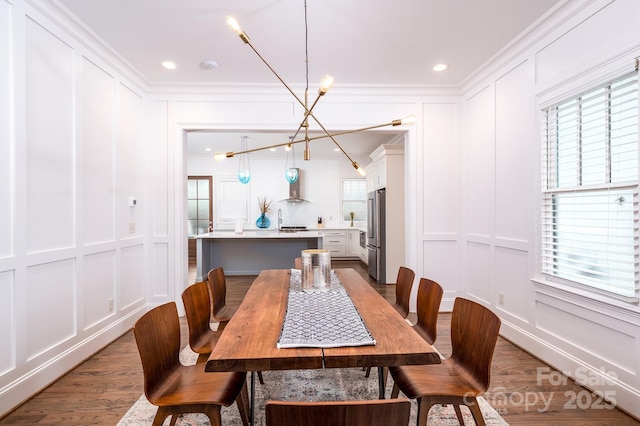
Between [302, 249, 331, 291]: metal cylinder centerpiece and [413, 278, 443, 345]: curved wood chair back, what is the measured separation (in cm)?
63

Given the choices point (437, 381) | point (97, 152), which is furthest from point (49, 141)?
point (437, 381)

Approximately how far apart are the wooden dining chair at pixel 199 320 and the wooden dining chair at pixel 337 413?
1.11 meters

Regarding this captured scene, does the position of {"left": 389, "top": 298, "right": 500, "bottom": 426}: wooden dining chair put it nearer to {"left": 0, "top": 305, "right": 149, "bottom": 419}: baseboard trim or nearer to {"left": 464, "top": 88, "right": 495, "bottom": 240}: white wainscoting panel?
{"left": 464, "top": 88, "right": 495, "bottom": 240}: white wainscoting panel

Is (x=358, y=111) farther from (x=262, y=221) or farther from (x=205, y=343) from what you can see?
(x=262, y=221)

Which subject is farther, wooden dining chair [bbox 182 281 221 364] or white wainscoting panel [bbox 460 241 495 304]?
white wainscoting panel [bbox 460 241 495 304]

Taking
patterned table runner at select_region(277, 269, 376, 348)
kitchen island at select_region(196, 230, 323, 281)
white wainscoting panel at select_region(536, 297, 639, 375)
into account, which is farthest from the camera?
kitchen island at select_region(196, 230, 323, 281)

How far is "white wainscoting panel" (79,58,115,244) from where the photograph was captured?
8.96 feet

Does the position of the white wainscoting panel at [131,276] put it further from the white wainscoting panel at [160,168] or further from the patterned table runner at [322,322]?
the patterned table runner at [322,322]

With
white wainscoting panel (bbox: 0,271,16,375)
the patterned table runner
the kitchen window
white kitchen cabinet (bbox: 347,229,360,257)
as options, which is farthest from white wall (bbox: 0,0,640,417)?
the kitchen window

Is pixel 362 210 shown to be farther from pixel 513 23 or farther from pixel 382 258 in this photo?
pixel 513 23

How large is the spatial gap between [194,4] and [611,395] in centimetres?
387

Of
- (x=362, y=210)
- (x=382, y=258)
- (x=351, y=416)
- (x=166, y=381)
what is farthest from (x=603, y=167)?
(x=362, y=210)

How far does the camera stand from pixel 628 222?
1967 millimetres

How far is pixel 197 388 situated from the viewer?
4.79 ft
